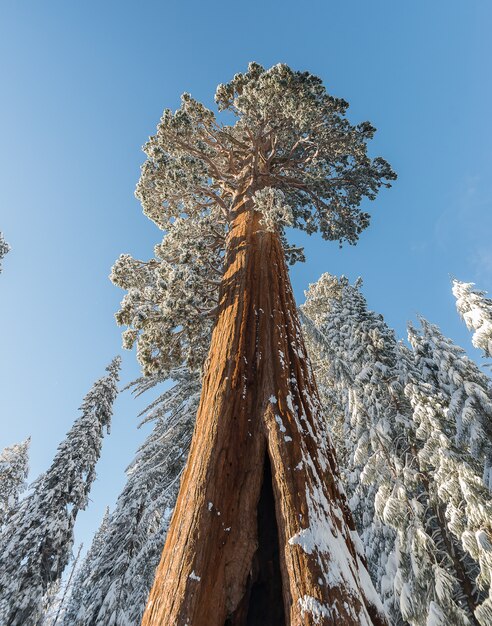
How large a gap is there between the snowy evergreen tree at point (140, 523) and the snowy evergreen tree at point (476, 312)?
9234 millimetres

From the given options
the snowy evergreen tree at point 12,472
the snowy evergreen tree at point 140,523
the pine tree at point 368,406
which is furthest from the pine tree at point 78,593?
Answer: the pine tree at point 368,406

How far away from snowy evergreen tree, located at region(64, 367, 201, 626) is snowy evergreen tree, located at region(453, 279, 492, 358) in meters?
9.23

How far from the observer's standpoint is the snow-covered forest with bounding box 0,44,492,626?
274 cm

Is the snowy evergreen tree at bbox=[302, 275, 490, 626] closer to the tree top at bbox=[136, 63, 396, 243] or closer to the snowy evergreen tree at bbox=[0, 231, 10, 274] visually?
the tree top at bbox=[136, 63, 396, 243]

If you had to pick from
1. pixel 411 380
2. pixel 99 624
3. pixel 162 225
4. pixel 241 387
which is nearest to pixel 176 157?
pixel 162 225

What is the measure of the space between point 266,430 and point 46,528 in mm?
14686

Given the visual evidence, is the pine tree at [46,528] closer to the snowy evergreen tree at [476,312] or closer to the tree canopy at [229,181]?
the tree canopy at [229,181]

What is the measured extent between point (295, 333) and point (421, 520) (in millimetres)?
8946

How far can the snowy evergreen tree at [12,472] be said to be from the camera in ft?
80.9

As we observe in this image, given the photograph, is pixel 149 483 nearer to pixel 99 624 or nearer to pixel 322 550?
pixel 99 624

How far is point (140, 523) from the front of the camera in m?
11.8

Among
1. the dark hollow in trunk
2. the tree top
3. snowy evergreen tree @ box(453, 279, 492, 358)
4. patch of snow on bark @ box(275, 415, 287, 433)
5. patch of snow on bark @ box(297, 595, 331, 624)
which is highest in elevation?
the tree top

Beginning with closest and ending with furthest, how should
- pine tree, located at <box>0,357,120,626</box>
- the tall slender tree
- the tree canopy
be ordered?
1. the tree canopy
2. the tall slender tree
3. pine tree, located at <box>0,357,120,626</box>

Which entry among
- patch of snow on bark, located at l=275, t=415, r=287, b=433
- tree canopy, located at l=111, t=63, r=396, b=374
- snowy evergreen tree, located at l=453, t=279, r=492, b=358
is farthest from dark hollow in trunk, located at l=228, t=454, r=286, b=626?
snowy evergreen tree, located at l=453, t=279, r=492, b=358
